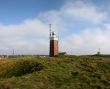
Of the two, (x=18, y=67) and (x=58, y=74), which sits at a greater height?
(x=18, y=67)

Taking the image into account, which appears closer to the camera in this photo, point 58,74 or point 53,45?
point 58,74

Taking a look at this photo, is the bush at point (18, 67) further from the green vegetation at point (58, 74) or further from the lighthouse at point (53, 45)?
the lighthouse at point (53, 45)

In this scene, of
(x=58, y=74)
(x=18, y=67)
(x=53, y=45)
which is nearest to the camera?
(x=58, y=74)

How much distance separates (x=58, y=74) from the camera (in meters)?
23.4

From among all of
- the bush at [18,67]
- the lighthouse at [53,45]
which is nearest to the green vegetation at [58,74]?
the bush at [18,67]

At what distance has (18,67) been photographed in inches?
1103

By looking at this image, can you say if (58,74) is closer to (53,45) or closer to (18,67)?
(18,67)

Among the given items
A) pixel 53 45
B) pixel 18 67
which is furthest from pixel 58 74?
pixel 53 45

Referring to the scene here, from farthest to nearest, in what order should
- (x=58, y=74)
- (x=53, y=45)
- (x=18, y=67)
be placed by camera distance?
1. (x=53, y=45)
2. (x=18, y=67)
3. (x=58, y=74)

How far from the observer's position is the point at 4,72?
27.9 meters

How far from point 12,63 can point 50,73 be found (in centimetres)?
651

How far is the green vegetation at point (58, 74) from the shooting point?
21672 mm

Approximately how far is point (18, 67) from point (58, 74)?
5766mm

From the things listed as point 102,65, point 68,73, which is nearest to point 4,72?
point 68,73
